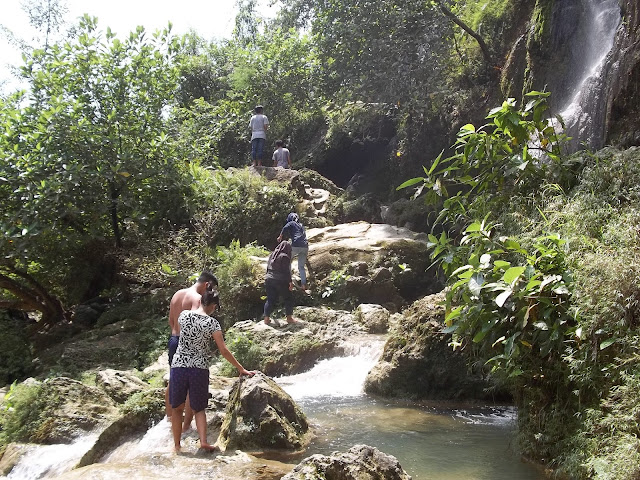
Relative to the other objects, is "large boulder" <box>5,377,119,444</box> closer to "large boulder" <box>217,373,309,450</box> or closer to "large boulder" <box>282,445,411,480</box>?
"large boulder" <box>217,373,309,450</box>

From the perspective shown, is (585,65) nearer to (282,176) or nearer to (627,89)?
(627,89)

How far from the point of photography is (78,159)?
1464 cm

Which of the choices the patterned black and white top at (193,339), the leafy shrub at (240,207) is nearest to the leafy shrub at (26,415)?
the patterned black and white top at (193,339)

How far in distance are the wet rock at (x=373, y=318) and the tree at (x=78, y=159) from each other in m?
6.49

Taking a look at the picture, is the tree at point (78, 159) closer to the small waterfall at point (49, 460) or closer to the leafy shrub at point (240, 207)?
the leafy shrub at point (240, 207)

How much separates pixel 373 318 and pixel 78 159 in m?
8.12

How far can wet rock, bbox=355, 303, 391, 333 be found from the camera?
1176cm

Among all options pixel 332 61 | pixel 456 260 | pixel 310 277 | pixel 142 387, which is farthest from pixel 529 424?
pixel 332 61

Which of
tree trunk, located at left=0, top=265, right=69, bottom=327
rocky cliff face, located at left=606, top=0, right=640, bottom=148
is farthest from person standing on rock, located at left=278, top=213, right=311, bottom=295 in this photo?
tree trunk, located at left=0, top=265, right=69, bottom=327

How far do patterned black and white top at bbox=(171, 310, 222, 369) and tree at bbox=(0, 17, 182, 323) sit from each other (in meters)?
8.83

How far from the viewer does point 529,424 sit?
19.0ft

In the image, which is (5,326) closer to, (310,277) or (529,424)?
(310,277)

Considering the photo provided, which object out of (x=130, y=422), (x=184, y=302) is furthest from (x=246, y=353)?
(x=184, y=302)

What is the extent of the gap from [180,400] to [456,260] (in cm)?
323
